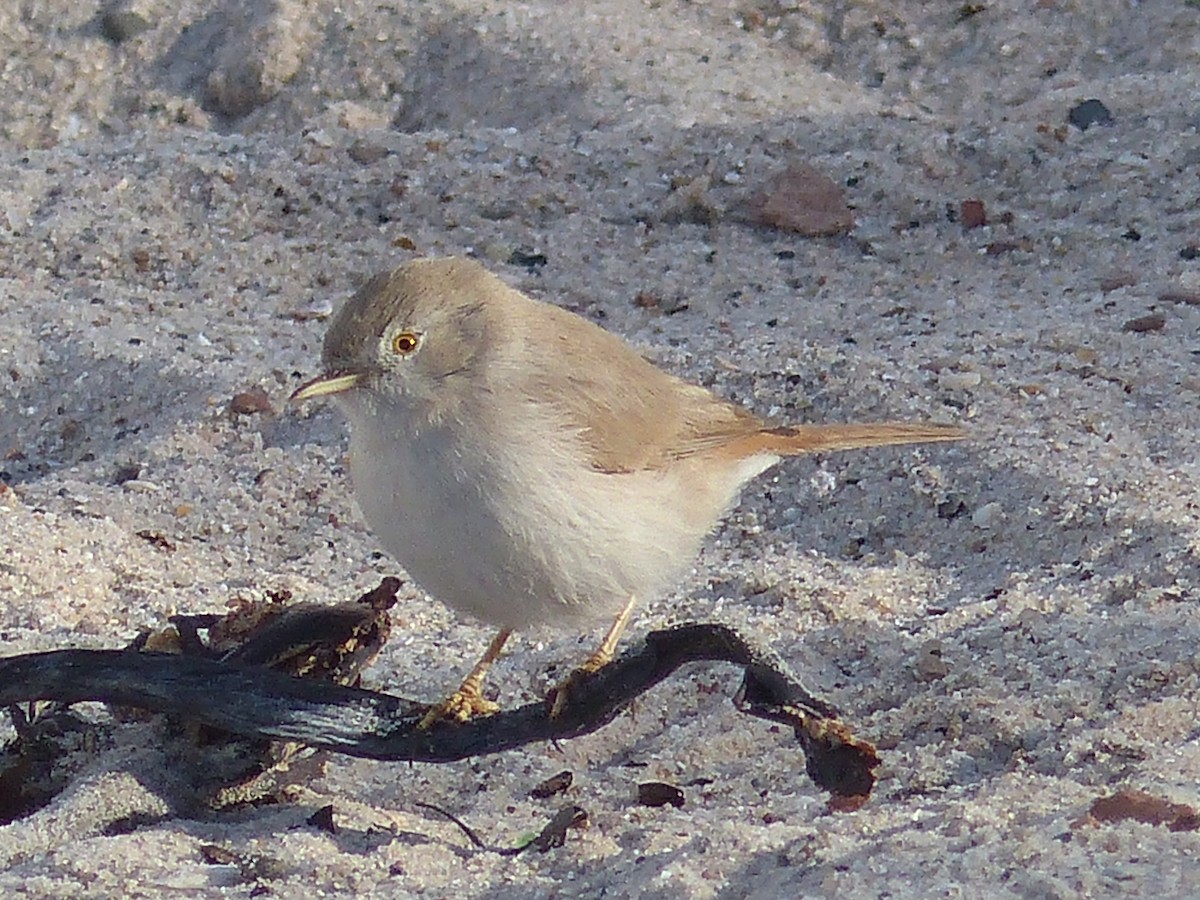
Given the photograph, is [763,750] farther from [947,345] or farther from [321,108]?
[321,108]

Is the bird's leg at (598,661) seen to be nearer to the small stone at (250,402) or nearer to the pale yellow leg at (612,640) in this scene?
the pale yellow leg at (612,640)

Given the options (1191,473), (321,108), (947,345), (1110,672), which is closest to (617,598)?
(1110,672)

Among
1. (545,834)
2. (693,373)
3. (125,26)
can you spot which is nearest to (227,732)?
(545,834)

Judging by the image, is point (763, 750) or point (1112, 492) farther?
point (1112, 492)

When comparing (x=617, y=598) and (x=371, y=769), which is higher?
(x=617, y=598)

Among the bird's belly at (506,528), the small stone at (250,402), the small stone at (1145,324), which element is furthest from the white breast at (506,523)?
the small stone at (1145,324)

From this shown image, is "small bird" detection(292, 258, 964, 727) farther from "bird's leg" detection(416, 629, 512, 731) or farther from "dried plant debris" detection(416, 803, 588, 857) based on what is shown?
"dried plant debris" detection(416, 803, 588, 857)

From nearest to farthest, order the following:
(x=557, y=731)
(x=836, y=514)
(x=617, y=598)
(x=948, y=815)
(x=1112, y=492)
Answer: (x=948, y=815), (x=557, y=731), (x=617, y=598), (x=1112, y=492), (x=836, y=514)
